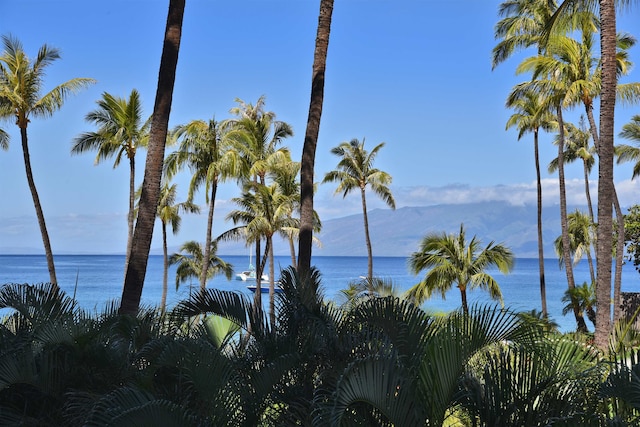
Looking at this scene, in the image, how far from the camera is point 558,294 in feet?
344

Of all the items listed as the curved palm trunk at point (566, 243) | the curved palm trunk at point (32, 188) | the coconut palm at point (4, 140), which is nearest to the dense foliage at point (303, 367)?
the curved palm trunk at point (32, 188)

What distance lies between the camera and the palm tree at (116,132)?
30516 millimetres

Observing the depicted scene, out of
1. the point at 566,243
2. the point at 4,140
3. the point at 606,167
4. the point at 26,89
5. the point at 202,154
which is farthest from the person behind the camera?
the point at 202,154

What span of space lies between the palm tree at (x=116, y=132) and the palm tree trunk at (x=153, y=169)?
20.7 meters

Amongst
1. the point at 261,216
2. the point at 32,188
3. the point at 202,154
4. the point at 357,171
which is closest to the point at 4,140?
the point at 32,188

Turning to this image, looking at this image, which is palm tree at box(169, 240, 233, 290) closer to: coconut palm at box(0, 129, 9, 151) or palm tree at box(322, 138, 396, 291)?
palm tree at box(322, 138, 396, 291)

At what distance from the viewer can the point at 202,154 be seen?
114ft

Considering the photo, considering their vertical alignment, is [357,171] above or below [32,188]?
above

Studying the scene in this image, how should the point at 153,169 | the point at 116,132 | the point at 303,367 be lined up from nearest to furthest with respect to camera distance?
the point at 303,367 → the point at 153,169 → the point at 116,132

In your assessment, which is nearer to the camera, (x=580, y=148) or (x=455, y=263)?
(x=455, y=263)

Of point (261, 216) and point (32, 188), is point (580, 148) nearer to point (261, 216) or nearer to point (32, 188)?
point (261, 216)

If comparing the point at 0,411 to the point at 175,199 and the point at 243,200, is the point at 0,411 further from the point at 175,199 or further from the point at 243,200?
the point at 175,199

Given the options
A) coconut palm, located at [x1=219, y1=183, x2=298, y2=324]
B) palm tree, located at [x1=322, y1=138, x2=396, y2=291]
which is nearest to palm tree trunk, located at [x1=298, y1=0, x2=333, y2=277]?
coconut palm, located at [x1=219, y1=183, x2=298, y2=324]

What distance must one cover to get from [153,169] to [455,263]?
670 inches
